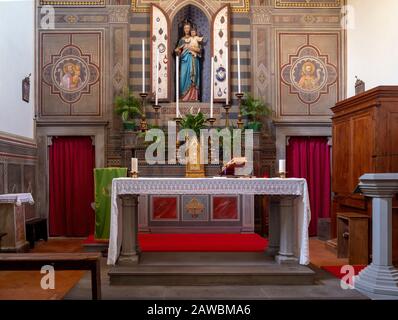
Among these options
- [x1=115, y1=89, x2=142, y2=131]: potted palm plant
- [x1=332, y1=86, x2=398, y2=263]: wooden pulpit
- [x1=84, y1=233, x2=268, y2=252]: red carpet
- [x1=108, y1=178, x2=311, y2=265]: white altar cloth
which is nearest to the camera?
[x1=108, y1=178, x2=311, y2=265]: white altar cloth

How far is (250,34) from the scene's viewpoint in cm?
1009

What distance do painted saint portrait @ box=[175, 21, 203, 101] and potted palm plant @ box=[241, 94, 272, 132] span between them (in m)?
1.05

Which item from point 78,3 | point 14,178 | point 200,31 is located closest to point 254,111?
point 200,31

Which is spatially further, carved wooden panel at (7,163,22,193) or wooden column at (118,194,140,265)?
carved wooden panel at (7,163,22,193)

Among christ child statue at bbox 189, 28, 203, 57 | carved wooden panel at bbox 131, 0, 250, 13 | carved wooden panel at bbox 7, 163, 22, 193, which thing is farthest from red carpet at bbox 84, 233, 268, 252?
carved wooden panel at bbox 131, 0, 250, 13

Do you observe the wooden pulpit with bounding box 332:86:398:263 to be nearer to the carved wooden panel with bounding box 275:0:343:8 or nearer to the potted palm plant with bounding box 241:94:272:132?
the potted palm plant with bounding box 241:94:272:132

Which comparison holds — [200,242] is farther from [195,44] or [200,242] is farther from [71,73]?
[71,73]

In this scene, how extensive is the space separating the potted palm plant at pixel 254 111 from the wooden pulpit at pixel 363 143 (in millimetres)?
1654

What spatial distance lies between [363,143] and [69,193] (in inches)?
232

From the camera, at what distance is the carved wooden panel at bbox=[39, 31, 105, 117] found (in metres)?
9.85

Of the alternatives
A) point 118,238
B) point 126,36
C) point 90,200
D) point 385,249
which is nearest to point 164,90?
point 126,36

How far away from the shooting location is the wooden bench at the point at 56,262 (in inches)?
170

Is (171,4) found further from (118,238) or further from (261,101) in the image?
(118,238)

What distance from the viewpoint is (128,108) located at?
372 inches
